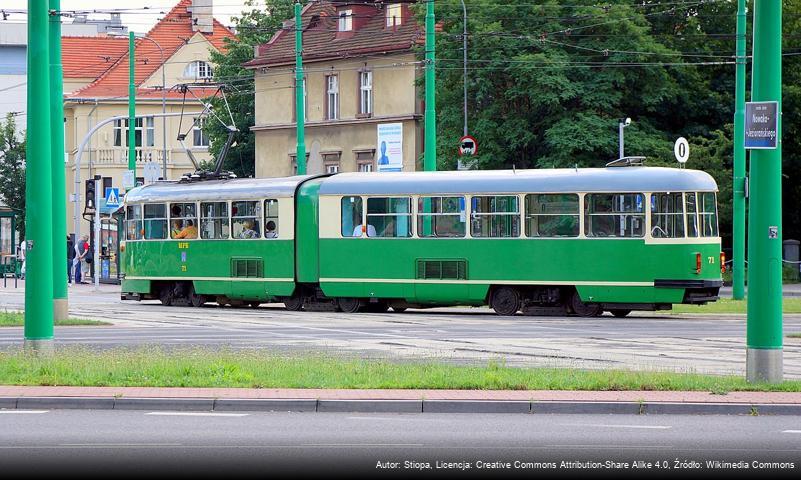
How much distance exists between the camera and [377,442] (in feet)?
36.6

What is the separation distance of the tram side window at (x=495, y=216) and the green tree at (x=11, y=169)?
51755 millimetres

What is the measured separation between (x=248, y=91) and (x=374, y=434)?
190 feet

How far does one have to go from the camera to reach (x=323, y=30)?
61594 mm

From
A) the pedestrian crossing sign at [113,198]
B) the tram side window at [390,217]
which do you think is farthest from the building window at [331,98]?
the tram side window at [390,217]

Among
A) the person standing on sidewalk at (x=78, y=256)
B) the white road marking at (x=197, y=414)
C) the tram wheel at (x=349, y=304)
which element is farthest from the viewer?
the person standing on sidewalk at (x=78, y=256)

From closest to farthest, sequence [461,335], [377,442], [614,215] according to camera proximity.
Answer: [377,442] < [461,335] < [614,215]

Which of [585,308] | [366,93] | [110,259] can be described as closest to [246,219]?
[585,308]

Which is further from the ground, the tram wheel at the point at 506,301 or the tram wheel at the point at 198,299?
the tram wheel at the point at 506,301

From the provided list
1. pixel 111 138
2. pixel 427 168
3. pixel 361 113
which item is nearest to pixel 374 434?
pixel 427 168

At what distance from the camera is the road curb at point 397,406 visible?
13281mm

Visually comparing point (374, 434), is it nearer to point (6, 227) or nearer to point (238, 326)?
point (238, 326)

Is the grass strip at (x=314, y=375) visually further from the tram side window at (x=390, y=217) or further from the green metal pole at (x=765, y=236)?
the tram side window at (x=390, y=217)

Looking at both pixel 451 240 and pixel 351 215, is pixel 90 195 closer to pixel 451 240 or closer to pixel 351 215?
pixel 351 215

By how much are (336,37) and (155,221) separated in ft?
86.8
